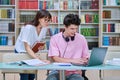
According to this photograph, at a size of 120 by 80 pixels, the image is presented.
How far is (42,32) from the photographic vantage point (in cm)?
353

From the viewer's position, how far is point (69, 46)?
2.97m

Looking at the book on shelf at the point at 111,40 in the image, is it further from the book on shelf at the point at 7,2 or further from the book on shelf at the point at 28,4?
the book on shelf at the point at 7,2

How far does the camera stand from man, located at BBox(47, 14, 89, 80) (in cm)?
287

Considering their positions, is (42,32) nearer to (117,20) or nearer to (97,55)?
(97,55)

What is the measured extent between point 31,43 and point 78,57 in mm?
757

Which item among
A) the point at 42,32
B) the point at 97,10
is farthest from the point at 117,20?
the point at 42,32

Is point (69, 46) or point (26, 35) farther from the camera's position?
point (26, 35)

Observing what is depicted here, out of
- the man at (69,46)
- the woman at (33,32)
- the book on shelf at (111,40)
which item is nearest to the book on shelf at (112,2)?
the book on shelf at (111,40)

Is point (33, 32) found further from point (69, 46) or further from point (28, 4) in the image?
point (28, 4)

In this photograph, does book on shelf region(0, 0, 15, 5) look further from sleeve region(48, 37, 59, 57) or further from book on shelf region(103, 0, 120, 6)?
sleeve region(48, 37, 59, 57)

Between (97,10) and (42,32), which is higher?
(97,10)

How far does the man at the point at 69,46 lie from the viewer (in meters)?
2.87

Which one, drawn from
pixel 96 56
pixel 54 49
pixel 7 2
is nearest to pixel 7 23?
pixel 7 2

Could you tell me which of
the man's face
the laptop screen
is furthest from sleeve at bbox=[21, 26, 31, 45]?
the laptop screen
